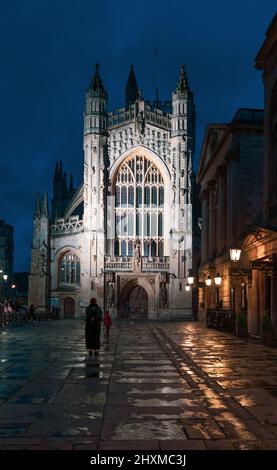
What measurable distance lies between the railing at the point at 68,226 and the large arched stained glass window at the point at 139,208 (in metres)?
3.58

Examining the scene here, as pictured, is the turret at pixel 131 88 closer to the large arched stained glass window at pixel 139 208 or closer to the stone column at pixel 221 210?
the large arched stained glass window at pixel 139 208

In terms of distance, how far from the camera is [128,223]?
206 ft

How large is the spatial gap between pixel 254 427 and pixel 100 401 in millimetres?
2982

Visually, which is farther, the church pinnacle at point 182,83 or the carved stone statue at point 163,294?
the church pinnacle at point 182,83

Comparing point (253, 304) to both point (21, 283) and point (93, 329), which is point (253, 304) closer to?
point (93, 329)

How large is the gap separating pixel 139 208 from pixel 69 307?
11.6 meters

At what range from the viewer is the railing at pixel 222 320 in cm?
3138

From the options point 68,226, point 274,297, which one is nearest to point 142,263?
point 68,226

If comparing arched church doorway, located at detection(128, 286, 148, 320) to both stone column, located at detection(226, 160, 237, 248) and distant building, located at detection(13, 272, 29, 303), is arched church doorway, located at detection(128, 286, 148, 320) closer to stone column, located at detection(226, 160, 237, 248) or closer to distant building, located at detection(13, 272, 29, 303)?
stone column, located at detection(226, 160, 237, 248)

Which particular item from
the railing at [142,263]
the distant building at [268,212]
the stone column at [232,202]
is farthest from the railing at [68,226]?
the distant building at [268,212]

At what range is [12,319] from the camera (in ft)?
150

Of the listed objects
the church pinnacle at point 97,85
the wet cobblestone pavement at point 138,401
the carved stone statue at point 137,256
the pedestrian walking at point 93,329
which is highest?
the church pinnacle at point 97,85

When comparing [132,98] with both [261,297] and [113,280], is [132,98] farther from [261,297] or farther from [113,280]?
[261,297]

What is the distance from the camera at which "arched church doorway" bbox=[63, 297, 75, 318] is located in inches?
2488
